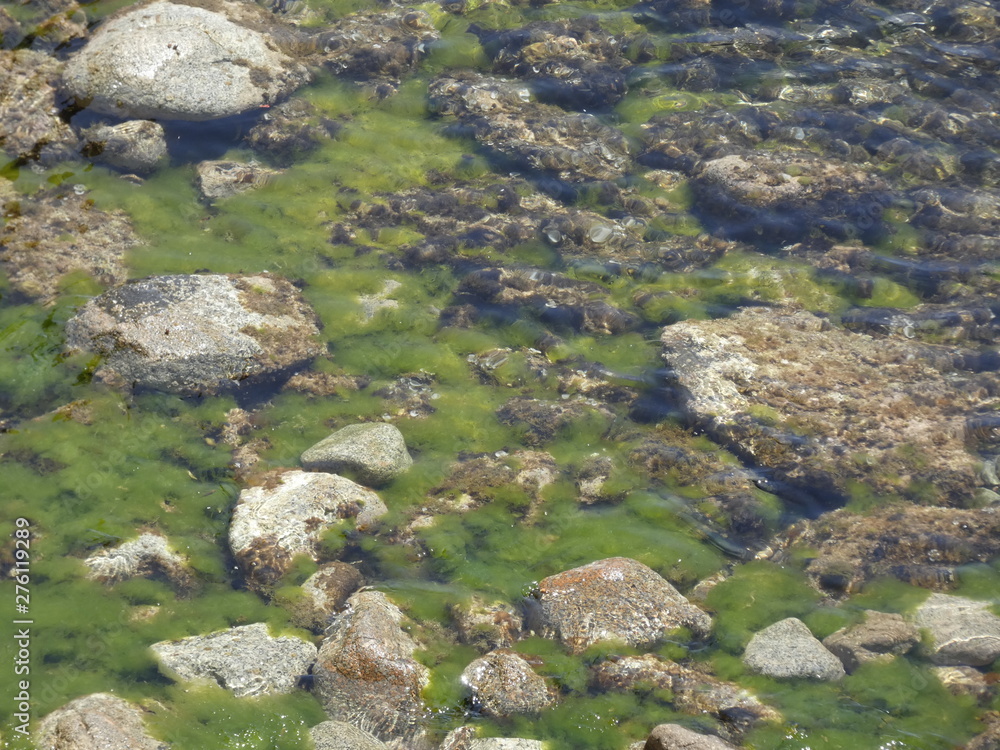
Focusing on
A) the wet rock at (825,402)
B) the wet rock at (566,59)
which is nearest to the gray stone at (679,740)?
the wet rock at (825,402)

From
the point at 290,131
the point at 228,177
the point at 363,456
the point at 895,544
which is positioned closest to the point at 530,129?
the point at 290,131

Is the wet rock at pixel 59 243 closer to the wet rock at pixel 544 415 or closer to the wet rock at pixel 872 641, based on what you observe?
the wet rock at pixel 544 415

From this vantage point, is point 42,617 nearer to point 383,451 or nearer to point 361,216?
point 383,451

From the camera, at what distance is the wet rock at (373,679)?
5.47 metres

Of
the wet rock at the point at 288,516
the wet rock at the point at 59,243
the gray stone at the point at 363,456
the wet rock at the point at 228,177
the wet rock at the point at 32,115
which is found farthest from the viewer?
the wet rock at the point at 32,115

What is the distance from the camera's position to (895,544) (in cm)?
665

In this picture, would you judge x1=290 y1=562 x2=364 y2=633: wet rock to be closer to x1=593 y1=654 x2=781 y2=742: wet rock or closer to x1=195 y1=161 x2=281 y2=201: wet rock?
x1=593 y1=654 x2=781 y2=742: wet rock

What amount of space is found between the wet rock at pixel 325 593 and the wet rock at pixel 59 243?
13.8 feet

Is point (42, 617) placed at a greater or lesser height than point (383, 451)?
lesser

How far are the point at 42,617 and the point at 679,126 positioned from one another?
8.92m

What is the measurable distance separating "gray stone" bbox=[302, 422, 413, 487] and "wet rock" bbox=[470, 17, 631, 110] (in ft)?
19.6

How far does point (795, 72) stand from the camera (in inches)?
439

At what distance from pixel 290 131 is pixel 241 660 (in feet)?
22.9

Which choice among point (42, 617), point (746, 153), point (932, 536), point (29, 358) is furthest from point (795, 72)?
point (42, 617)
